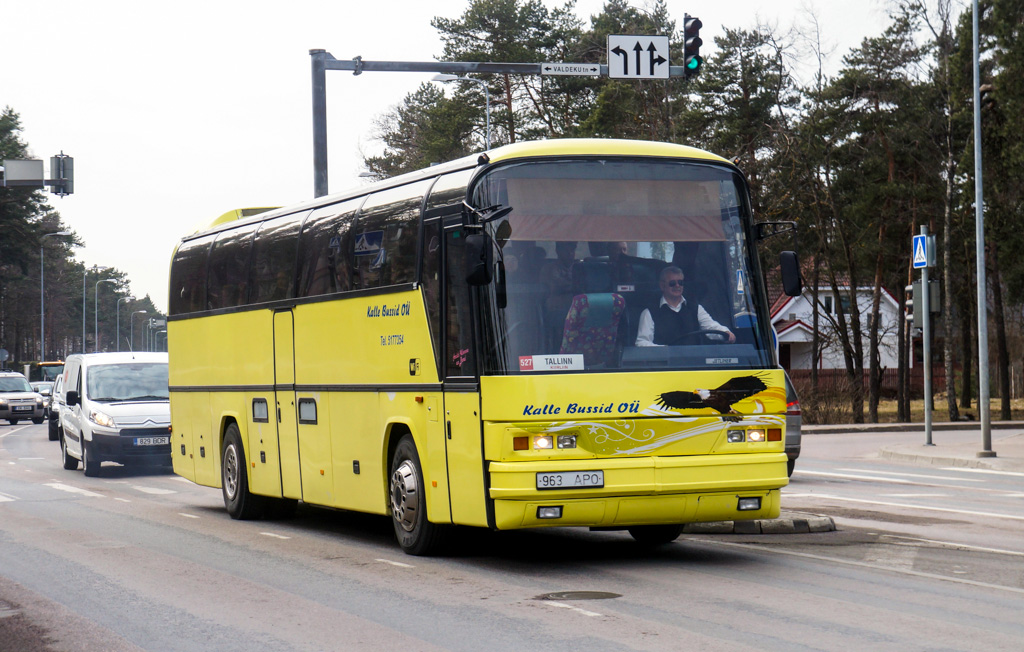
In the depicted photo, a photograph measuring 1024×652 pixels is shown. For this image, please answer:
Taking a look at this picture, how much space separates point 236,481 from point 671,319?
7239mm

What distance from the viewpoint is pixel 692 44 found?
18531mm

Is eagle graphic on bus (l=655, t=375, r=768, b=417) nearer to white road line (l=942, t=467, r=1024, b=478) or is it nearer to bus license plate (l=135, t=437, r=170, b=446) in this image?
white road line (l=942, t=467, r=1024, b=478)

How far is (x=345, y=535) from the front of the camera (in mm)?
13633

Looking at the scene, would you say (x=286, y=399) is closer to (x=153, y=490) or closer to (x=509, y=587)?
(x=509, y=587)

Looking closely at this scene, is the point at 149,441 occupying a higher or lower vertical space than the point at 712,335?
lower

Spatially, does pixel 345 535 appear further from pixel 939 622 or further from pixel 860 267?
pixel 860 267

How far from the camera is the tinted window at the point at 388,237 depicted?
37.9 feet

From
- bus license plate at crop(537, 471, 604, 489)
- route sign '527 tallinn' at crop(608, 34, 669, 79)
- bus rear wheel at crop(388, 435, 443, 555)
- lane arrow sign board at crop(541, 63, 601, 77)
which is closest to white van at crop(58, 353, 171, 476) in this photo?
lane arrow sign board at crop(541, 63, 601, 77)

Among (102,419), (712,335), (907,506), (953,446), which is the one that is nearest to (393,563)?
(712,335)

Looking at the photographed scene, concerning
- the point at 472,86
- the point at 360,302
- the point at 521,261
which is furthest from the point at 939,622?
the point at 472,86

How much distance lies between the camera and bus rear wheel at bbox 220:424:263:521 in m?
15.6

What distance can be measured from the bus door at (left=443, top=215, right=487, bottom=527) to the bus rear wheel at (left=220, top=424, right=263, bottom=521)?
5526 mm

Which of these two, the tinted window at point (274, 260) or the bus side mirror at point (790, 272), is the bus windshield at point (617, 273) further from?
the tinted window at point (274, 260)

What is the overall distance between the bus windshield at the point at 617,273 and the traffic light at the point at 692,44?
8.11 meters
